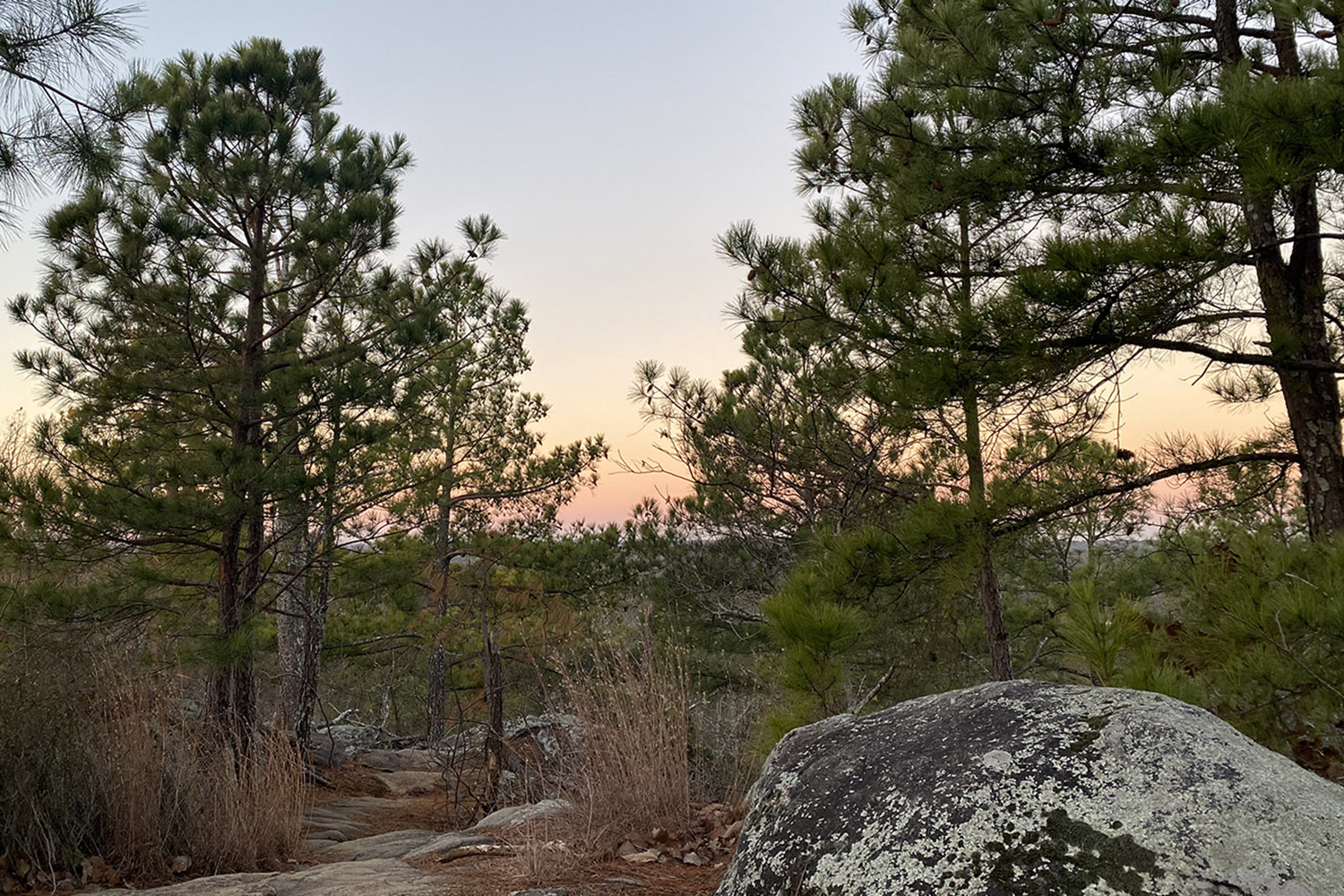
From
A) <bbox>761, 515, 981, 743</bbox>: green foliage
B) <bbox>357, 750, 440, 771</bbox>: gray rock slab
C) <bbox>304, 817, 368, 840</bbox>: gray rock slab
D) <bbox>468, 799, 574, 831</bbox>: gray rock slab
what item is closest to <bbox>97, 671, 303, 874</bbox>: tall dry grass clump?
<bbox>468, 799, 574, 831</bbox>: gray rock slab

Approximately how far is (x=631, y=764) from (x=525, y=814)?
1308 millimetres

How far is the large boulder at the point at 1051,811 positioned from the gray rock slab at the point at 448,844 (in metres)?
2.97

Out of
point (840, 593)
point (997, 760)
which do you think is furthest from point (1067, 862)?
point (840, 593)

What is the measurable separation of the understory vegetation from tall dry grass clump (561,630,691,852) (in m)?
0.02

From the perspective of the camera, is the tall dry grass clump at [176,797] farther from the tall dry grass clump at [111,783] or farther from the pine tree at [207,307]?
the pine tree at [207,307]

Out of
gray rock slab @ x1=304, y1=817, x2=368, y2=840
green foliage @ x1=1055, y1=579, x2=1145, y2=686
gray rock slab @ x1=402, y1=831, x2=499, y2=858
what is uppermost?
green foliage @ x1=1055, y1=579, x2=1145, y2=686

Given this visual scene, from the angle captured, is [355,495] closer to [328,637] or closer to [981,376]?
[328,637]

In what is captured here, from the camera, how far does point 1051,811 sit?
1.92 m

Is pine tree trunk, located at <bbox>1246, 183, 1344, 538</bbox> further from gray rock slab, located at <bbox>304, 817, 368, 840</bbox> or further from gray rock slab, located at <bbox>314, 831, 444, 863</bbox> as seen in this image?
gray rock slab, located at <bbox>304, 817, 368, 840</bbox>

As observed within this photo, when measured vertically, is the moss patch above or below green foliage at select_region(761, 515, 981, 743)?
below

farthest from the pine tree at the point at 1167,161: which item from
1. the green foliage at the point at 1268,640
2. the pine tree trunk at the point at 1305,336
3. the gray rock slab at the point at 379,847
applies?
the gray rock slab at the point at 379,847

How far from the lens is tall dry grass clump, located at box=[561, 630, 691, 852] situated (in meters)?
4.40

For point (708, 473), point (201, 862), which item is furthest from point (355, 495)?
point (201, 862)

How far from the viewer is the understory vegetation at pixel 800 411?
4.00 metres
